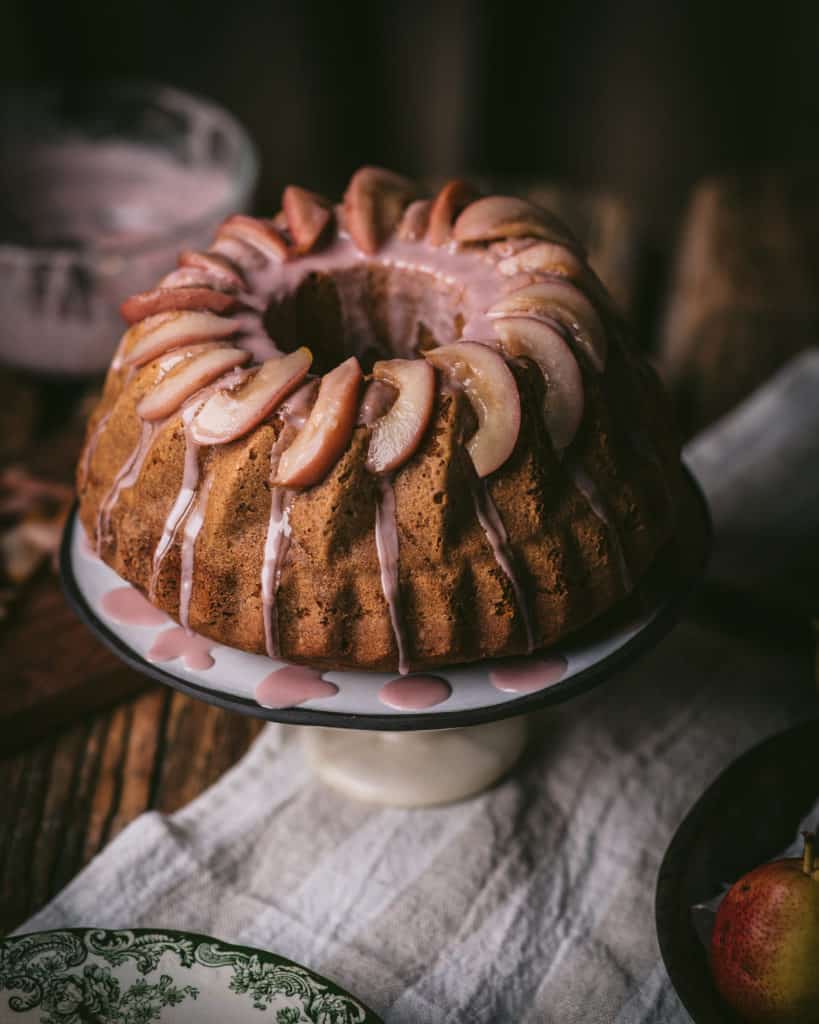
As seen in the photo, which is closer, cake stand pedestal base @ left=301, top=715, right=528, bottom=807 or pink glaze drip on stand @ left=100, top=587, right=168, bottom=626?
pink glaze drip on stand @ left=100, top=587, right=168, bottom=626

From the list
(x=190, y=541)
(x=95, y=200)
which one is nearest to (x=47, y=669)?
(x=190, y=541)

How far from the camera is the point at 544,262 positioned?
132cm

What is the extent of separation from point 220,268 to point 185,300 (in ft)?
0.22

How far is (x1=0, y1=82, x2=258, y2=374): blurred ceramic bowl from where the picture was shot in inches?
77.5

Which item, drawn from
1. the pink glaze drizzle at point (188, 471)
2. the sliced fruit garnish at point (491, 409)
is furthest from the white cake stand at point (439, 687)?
the sliced fruit garnish at point (491, 409)

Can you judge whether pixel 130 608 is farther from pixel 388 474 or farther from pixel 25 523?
pixel 25 523

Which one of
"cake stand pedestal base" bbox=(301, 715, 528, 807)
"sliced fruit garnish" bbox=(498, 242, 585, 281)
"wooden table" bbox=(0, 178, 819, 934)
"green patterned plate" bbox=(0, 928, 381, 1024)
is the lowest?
"wooden table" bbox=(0, 178, 819, 934)

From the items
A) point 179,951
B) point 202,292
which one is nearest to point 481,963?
point 179,951

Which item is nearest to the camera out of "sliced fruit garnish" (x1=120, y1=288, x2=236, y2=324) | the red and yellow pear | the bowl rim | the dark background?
the red and yellow pear

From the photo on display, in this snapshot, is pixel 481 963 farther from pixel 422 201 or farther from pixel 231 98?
pixel 231 98

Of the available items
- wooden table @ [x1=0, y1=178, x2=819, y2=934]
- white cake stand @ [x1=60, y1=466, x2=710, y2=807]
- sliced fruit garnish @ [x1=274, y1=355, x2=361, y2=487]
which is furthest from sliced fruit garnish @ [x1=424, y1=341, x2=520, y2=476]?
wooden table @ [x1=0, y1=178, x2=819, y2=934]

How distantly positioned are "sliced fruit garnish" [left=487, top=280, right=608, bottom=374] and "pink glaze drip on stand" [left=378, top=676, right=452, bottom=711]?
13.5 inches

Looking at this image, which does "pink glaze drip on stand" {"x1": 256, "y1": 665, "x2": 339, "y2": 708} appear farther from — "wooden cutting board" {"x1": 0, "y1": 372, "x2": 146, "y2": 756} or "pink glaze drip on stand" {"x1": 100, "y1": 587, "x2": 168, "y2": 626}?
"wooden cutting board" {"x1": 0, "y1": 372, "x2": 146, "y2": 756}

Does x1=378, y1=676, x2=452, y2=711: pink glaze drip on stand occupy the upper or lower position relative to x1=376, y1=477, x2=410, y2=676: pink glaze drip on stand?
lower
